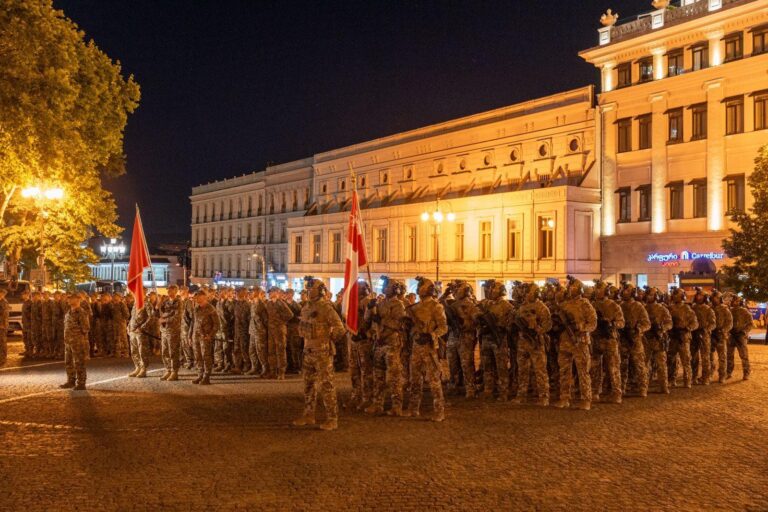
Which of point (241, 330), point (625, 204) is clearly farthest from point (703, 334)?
point (625, 204)

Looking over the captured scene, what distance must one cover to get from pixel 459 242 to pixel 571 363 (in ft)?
105

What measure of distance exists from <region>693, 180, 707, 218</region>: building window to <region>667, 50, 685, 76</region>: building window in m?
5.06

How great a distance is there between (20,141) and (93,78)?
611cm

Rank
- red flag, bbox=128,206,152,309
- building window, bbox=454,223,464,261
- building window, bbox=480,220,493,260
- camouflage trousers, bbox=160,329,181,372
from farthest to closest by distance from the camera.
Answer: building window, bbox=454,223,464,261 → building window, bbox=480,220,493,260 → red flag, bbox=128,206,152,309 → camouflage trousers, bbox=160,329,181,372

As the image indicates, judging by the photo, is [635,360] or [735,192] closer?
[635,360]

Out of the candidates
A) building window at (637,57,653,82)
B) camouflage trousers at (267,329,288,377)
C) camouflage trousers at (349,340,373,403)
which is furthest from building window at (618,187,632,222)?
camouflage trousers at (349,340,373,403)

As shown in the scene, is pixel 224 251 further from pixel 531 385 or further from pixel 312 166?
→ pixel 531 385

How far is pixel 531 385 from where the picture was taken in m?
15.0

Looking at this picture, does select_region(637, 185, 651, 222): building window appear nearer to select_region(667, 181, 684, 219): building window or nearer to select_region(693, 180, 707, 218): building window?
select_region(667, 181, 684, 219): building window

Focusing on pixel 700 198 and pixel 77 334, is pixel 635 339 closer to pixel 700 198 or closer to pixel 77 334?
pixel 77 334

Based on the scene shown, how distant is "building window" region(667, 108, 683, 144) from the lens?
35312 millimetres

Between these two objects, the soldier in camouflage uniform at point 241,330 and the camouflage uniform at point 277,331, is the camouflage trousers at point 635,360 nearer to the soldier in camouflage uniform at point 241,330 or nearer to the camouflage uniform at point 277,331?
the camouflage uniform at point 277,331

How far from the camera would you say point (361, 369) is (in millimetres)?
13117

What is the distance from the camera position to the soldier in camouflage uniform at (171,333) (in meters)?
16.7
